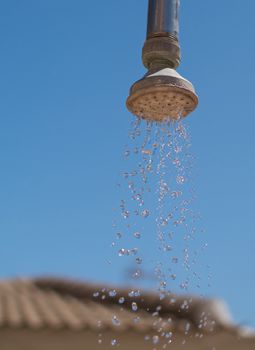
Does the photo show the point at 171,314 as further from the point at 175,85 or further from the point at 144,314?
the point at 175,85

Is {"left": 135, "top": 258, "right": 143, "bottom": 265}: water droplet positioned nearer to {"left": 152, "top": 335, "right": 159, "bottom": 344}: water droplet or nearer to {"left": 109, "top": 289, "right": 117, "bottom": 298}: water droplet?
{"left": 152, "top": 335, "right": 159, "bottom": 344}: water droplet

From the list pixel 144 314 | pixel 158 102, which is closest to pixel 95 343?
pixel 144 314

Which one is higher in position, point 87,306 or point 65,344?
point 87,306

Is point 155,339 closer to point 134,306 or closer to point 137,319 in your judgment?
point 137,319

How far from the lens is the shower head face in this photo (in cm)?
216

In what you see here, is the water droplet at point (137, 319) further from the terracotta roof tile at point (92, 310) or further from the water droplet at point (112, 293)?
the water droplet at point (112, 293)

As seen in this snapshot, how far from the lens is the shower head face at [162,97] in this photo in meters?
2.16

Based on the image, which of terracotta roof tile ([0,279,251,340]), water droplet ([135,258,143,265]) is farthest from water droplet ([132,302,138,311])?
water droplet ([135,258,143,265])

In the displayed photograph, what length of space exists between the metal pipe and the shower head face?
0.12 metres

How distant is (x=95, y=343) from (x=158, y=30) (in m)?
3.44

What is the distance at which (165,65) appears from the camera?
2.23 meters

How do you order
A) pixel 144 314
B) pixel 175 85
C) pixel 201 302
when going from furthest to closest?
pixel 201 302 → pixel 144 314 → pixel 175 85

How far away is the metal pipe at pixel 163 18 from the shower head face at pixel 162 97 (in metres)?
0.12

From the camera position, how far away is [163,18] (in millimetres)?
2148
